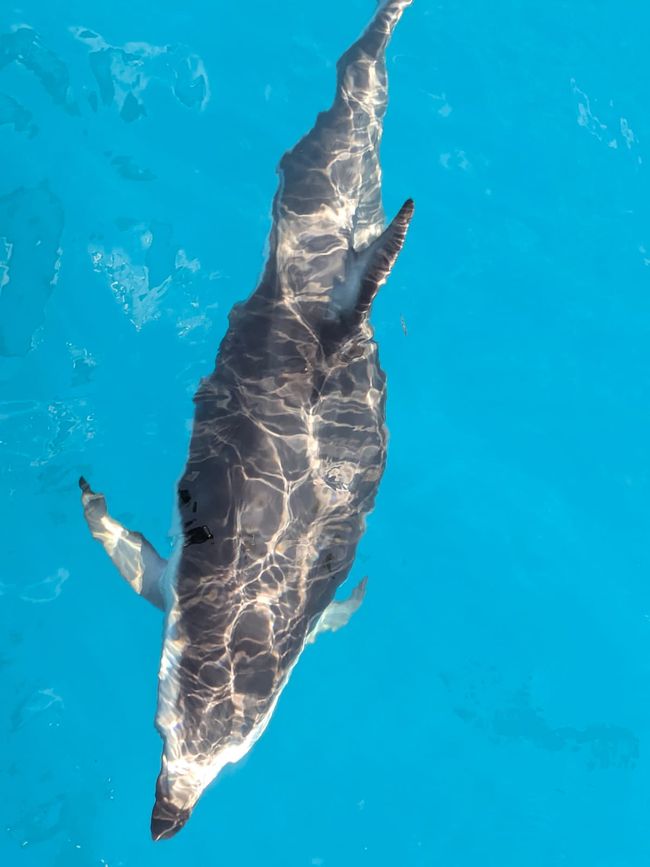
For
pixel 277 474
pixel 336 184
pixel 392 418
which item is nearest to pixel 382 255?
pixel 336 184

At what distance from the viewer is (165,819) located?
698 cm

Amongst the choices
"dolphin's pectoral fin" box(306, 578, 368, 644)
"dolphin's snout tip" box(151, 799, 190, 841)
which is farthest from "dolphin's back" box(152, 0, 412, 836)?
"dolphin's pectoral fin" box(306, 578, 368, 644)

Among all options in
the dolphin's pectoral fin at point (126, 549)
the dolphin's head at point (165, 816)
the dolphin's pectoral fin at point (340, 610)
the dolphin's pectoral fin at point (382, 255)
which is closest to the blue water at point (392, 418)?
the dolphin's pectoral fin at point (340, 610)

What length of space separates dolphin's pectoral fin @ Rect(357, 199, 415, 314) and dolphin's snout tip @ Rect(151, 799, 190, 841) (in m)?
4.93

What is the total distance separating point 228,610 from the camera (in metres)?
7.74

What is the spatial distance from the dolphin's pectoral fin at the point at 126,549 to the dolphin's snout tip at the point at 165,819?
2233 millimetres

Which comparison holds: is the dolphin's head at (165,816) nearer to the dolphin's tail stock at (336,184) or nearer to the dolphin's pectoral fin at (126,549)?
the dolphin's pectoral fin at (126,549)

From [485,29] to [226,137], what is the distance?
4.74 metres

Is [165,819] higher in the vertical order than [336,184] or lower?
lower

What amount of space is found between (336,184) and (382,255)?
221cm

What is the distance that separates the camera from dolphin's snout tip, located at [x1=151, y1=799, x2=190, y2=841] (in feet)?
22.9

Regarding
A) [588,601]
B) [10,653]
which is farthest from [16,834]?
[588,601]

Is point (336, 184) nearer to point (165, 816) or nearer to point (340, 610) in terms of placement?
point (340, 610)

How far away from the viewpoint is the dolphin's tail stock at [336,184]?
8.90m
